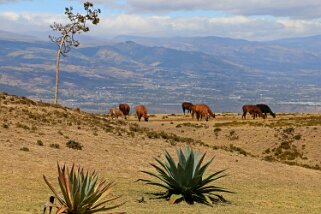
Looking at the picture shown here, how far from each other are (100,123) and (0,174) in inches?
794

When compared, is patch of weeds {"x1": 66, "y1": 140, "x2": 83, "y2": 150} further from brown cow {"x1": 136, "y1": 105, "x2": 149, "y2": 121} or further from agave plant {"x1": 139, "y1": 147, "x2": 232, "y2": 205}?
brown cow {"x1": 136, "y1": 105, "x2": 149, "y2": 121}

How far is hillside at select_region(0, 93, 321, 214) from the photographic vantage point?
17.6 metres

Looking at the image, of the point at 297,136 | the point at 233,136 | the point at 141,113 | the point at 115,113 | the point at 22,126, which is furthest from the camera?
the point at 115,113

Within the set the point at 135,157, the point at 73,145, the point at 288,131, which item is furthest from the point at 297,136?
the point at 73,145

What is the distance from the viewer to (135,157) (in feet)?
95.5

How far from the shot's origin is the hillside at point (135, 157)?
17641mm

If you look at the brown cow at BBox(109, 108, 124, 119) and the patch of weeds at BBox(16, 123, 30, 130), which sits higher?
the brown cow at BBox(109, 108, 124, 119)

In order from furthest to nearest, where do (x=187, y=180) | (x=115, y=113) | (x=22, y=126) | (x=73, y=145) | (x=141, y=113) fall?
(x=115, y=113) → (x=141, y=113) → (x=22, y=126) → (x=73, y=145) → (x=187, y=180)

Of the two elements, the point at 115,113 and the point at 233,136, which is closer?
the point at 233,136

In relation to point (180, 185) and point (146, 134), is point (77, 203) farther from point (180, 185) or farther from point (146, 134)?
point (146, 134)

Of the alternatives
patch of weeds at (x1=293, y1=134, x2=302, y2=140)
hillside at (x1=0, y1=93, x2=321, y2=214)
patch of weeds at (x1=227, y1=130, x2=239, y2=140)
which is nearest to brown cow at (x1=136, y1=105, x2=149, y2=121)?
hillside at (x1=0, y1=93, x2=321, y2=214)

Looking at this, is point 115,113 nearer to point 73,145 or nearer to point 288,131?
point 288,131

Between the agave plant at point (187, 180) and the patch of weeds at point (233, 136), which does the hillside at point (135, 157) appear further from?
the agave plant at point (187, 180)

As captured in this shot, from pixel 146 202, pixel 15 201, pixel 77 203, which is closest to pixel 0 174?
pixel 15 201
